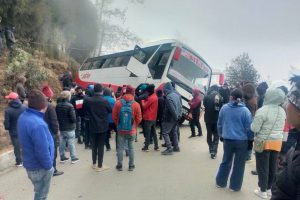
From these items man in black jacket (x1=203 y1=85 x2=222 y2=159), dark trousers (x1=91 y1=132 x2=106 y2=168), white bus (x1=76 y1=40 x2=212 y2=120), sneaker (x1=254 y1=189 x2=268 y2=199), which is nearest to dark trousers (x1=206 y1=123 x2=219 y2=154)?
man in black jacket (x1=203 y1=85 x2=222 y2=159)

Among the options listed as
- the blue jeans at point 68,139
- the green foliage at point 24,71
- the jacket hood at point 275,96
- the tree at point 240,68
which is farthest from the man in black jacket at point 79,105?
the tree at point 240,68

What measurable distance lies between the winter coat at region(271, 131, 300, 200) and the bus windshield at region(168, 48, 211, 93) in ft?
38.6

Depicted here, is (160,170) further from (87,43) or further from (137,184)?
(87,43)

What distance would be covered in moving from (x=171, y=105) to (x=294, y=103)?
23.0ft

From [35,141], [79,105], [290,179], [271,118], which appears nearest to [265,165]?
[271,118]

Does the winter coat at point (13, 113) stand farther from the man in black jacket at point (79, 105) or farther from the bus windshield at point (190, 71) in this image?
the bus windshield at point (190, 71)

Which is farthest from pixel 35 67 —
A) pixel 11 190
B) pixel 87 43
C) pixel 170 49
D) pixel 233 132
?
pixel 87 43

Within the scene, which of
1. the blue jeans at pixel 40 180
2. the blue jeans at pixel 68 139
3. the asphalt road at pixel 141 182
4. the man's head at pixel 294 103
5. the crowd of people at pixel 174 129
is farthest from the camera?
the blue jeans at pixel 68 139

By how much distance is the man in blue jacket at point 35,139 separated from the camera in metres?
4.28

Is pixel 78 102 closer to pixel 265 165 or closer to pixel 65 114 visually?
pixel 65 114

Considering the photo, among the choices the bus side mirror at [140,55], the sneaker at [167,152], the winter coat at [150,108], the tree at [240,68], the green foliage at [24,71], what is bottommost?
the sneaker at [167,152]

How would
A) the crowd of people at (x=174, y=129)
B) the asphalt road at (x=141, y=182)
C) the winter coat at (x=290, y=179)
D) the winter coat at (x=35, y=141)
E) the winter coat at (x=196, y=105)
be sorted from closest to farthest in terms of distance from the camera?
the winter coat at (x=290, y=179)
the crowd of people at (x=174, y=129)
the winter coat at (x=35, y=141)
the asphalt road at (x=141, y=182)
the winter coat at (x=196, y=105)

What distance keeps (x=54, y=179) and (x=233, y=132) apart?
3846 mm

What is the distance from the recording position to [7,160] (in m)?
8.08
